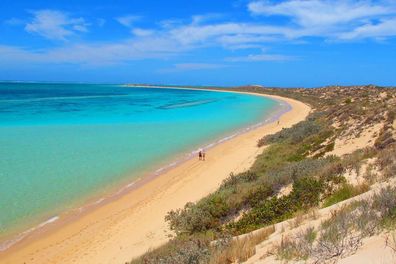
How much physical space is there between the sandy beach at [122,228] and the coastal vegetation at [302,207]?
1215 millimetres

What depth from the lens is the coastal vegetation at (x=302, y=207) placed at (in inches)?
204

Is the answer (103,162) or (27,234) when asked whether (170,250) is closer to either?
(27,234)

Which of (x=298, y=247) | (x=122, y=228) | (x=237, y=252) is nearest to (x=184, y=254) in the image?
(x=237, y=252)

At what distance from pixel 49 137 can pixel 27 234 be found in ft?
65.0

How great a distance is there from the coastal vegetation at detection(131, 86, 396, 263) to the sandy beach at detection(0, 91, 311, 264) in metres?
1.22

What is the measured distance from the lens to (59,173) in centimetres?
1841

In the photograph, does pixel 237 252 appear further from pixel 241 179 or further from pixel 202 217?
pixel 241 179

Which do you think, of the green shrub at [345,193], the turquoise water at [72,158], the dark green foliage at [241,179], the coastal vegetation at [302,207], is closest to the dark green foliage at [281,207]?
the coastal vegetation at [302,207]

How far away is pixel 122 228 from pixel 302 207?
6010mm

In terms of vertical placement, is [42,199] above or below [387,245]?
below

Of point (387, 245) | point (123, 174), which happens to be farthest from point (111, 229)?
point (387, 245)

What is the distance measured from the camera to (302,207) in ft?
29.7

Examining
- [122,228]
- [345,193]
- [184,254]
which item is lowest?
[122,228]

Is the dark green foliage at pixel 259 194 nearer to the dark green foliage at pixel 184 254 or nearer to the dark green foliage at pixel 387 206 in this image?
the dark green foliage at pixel 184 254
